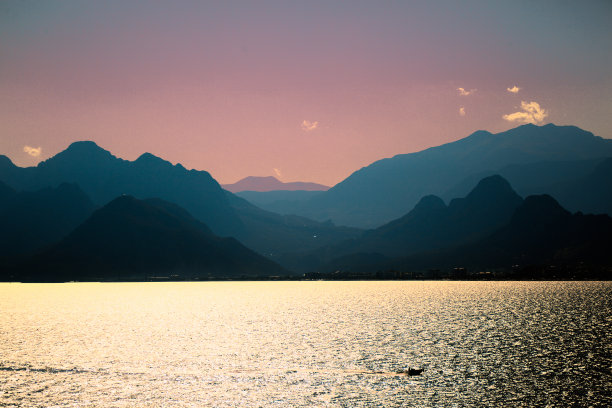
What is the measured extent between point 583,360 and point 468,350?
22.8 m

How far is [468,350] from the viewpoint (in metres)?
116

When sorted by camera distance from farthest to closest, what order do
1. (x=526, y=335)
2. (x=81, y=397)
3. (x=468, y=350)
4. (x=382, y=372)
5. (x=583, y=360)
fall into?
(x=526, y=335)
(x=468, y=350)
(x=583, y=360)
(x=382, y=372)
(x=81, y=397)

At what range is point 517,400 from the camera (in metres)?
71.3

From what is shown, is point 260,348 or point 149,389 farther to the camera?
point 260,348

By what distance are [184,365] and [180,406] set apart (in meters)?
31.9

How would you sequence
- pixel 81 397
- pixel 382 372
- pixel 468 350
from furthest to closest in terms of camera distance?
pixel 468 350 < pixel 382 372 < pixel 81 397

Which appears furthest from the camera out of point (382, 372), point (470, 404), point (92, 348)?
point (92, 348)

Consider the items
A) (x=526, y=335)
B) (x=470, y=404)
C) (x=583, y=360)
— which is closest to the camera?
(x=470, y=404)

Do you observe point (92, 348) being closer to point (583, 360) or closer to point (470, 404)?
point (470, 404)

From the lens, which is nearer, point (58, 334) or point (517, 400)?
point (517, 400)

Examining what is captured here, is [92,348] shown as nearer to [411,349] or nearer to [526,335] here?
[411,349]

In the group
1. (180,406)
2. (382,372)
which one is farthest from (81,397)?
(382,372)

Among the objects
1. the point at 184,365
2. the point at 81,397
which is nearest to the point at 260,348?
the point at 184,365

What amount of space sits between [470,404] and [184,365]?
53474mm
